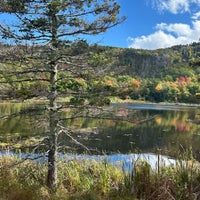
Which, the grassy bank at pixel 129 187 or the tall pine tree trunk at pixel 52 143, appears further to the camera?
the tall pine tree trunk at pixel 52 143

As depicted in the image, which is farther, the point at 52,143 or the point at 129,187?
the point at 52,143

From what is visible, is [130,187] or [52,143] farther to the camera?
[52,143]

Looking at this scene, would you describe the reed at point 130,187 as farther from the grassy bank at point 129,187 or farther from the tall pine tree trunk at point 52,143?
the tall pine tree trunk at point 52,143

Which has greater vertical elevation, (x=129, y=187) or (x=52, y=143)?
(x=52, y=143)

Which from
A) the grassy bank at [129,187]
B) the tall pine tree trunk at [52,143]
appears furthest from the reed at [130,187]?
the tall pine tree trunk at [52,143]

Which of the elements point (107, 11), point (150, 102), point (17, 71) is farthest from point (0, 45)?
point (150, 102)

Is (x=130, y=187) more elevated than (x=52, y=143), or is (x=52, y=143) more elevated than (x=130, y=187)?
(x=52, y=143)

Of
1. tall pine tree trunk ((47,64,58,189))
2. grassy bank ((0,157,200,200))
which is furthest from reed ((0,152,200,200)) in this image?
tall pine tree trunk ((47,64,58,189))

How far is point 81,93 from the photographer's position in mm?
7414

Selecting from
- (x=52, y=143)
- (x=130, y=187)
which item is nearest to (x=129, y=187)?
(x=130, y=187)

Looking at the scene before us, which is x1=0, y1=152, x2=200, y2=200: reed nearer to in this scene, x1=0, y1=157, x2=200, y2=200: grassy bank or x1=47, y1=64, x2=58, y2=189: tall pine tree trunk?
x1=0, y1=157, x2=200, y2=200: grassy bank

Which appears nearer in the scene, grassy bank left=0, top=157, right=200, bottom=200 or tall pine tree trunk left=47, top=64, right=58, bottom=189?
grassy bank left=0, top=157, right=200, bottom=200

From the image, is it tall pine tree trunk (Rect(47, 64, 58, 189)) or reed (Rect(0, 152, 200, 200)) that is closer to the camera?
reed (Rect(0, 152, 200, 200))

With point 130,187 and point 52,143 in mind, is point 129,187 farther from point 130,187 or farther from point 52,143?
point 52,143
